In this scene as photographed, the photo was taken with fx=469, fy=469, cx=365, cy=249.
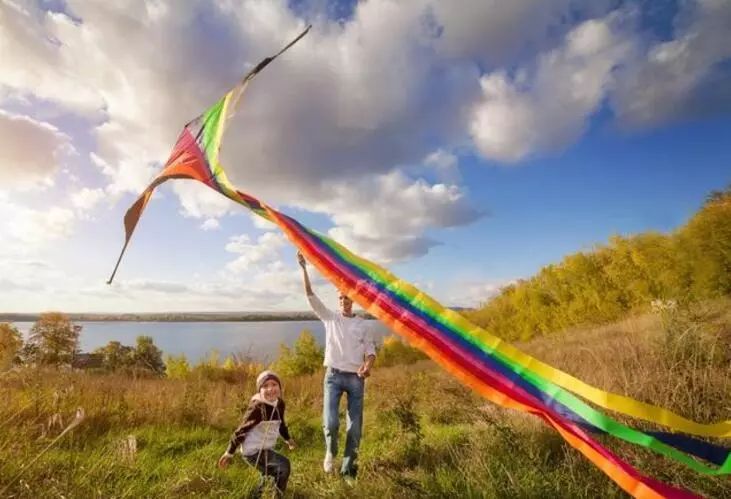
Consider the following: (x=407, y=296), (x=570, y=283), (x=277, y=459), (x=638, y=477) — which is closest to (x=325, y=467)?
(x=277, y=459)

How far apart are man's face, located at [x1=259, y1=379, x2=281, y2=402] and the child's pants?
16.6 inches

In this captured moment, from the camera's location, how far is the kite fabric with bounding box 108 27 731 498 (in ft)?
6.15

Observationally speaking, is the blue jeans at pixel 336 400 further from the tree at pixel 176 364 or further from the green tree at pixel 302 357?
the tree at pixel 176 364

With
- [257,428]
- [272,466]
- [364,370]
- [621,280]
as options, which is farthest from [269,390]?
[621,280]

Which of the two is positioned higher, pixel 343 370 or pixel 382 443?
pixel 343 370

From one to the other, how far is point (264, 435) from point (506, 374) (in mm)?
2423

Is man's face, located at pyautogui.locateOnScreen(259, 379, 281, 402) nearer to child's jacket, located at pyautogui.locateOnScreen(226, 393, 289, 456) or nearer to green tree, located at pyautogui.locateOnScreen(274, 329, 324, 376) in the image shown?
child's jacket, located at pyautogui.locateOnScreen(226, 393, 289, 456)

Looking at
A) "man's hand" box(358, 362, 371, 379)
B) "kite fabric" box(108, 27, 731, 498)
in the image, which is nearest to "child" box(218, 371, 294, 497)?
"man's hand" box(358, 362, 371, 379)

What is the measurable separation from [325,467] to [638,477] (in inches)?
140

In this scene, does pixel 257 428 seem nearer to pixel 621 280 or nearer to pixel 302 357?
pixel 621 280

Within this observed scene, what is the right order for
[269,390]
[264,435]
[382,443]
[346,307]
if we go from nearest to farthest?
[264,435] → [269,390] → [346,307] → [382,443]

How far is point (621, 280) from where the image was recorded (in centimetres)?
4491

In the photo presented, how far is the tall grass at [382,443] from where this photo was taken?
3238 mm

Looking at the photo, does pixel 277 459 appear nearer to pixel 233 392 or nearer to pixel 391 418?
pixel 391 418
